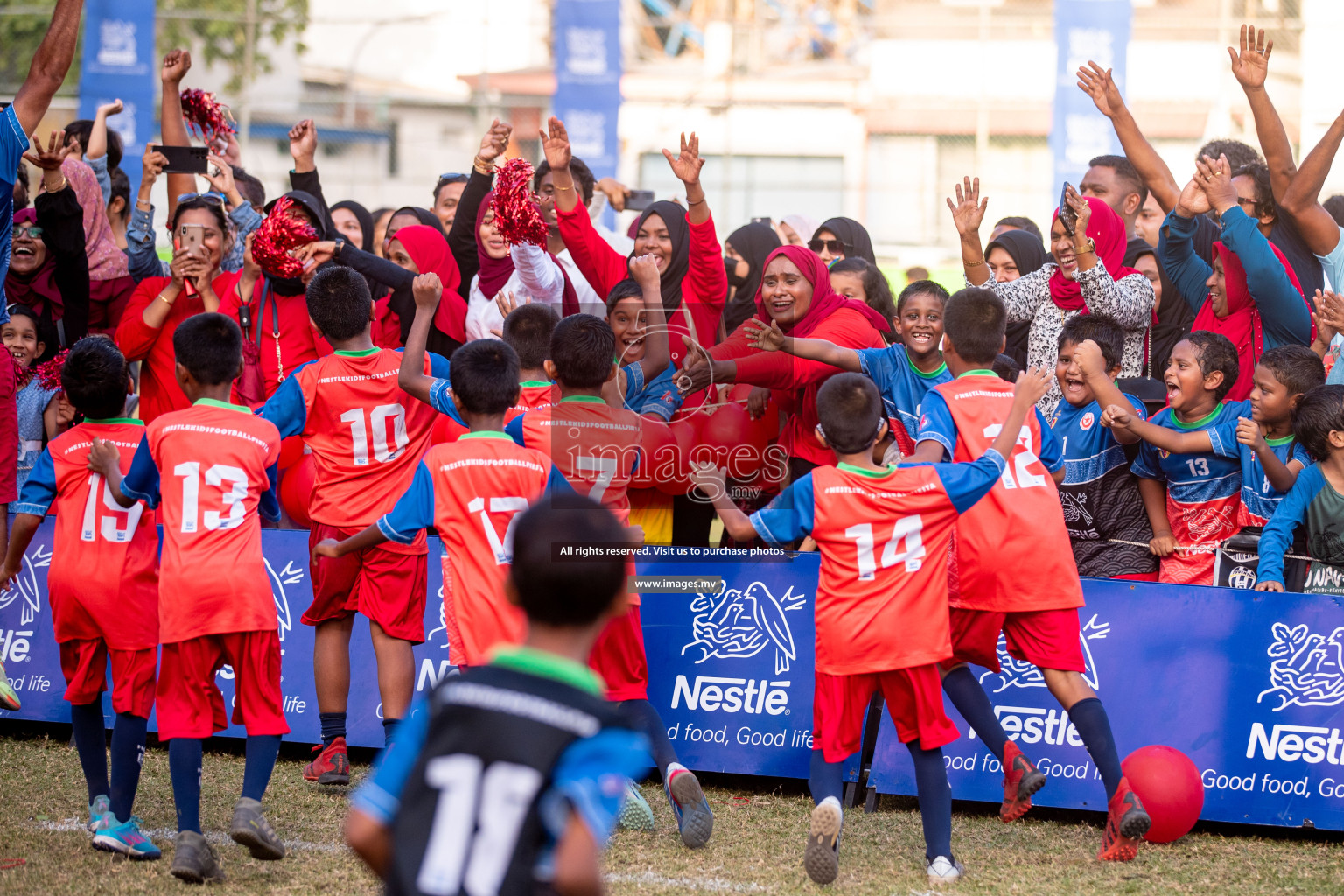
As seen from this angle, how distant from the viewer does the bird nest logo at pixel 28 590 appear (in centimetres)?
704

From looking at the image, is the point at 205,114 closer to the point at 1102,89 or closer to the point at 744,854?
the point at 1102,89

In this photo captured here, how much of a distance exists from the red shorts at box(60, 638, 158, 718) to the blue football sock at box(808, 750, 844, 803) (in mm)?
2780

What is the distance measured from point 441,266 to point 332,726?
3.26 m

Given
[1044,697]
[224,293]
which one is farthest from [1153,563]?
[224,293]

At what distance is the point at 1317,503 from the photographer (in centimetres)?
588

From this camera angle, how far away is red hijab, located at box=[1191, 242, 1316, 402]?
22.8ft

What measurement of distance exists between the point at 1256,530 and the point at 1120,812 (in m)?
2.02

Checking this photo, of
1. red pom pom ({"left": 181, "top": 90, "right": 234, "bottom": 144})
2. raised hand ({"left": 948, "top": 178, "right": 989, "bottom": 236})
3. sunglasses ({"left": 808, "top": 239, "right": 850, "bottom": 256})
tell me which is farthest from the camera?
sunglasses ({"left": 808, "top": 239, "right": 850, "bottom": 256})

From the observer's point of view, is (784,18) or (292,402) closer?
(292,402)

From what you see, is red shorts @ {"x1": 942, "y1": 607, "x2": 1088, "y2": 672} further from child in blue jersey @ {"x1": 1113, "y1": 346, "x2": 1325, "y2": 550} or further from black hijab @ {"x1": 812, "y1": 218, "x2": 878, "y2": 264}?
black hijab @ {"x1": 812, "y1": 218, "x2": 878, "y2": 264}

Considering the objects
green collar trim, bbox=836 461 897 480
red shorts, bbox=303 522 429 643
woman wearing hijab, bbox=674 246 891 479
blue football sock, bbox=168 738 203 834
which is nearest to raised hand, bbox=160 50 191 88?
red shorts, bbox=303 522 429 643

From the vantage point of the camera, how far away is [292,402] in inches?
227

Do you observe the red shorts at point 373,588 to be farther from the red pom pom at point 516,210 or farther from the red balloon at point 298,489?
the red pom pom at point 516,210

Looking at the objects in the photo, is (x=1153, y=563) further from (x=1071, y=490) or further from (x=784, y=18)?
(x=784, y=18)
